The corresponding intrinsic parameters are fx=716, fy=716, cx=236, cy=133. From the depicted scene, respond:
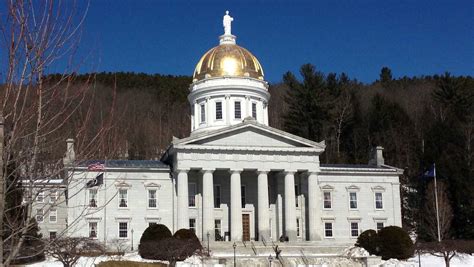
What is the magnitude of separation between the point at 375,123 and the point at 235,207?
1444 inches

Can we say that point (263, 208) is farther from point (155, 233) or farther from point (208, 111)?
point (208, 111)

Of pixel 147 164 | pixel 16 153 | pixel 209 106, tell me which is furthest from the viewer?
pixel 209 106

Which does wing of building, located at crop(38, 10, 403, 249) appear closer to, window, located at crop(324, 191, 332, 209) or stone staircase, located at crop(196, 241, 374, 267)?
window, located at crop(324, 191, 332, 209)

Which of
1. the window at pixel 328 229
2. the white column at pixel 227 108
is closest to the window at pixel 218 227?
the window at pixel 328 229

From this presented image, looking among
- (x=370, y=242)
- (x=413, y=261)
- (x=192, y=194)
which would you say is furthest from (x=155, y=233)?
(x=413, y=261)

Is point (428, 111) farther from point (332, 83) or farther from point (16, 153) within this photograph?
point (16, 153)

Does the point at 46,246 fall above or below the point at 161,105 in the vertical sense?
below

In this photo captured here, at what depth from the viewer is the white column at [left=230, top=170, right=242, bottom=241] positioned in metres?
61.3

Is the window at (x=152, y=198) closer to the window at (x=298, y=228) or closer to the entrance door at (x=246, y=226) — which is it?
the entrance door at (x=246, y=226)

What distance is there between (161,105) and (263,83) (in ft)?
137

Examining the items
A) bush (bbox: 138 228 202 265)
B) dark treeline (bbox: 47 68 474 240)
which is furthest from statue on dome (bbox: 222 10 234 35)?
bush (bbox: 138 228 202 265)

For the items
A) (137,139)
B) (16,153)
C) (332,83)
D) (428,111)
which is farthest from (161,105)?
(16,153)

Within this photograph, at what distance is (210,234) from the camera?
2391 inches

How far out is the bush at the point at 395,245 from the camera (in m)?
56.1
